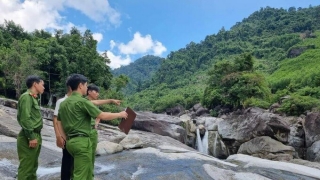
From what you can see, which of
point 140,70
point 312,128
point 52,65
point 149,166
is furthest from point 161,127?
point 140,70

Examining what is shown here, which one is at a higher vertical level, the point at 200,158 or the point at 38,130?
the point at 38,130

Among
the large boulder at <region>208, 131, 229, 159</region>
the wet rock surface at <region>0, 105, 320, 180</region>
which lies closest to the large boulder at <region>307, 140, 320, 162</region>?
the large boulder at <region>208, 131, 229, 159</region>

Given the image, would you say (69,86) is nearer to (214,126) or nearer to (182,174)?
(182,174)

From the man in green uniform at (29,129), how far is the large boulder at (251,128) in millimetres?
18067

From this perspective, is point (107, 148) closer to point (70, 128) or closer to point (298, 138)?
point (70, 128)

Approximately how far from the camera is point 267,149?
18766 mm

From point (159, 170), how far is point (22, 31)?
44558mm

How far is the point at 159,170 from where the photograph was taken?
384 inches

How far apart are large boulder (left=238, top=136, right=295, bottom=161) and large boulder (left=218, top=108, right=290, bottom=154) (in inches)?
56.8

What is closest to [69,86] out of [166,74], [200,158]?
[200,158]

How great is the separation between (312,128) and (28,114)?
809 inches

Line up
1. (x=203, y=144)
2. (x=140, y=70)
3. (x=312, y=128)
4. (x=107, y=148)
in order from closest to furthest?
1. (x=107, y=148)
2. (x=312, y=128)
3. (x=203, y=144)
4. (x=140, y=70)

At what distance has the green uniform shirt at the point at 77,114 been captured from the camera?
16.1 feet

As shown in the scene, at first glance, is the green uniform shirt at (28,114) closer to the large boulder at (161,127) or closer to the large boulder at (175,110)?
the large boulder at (161,127)
